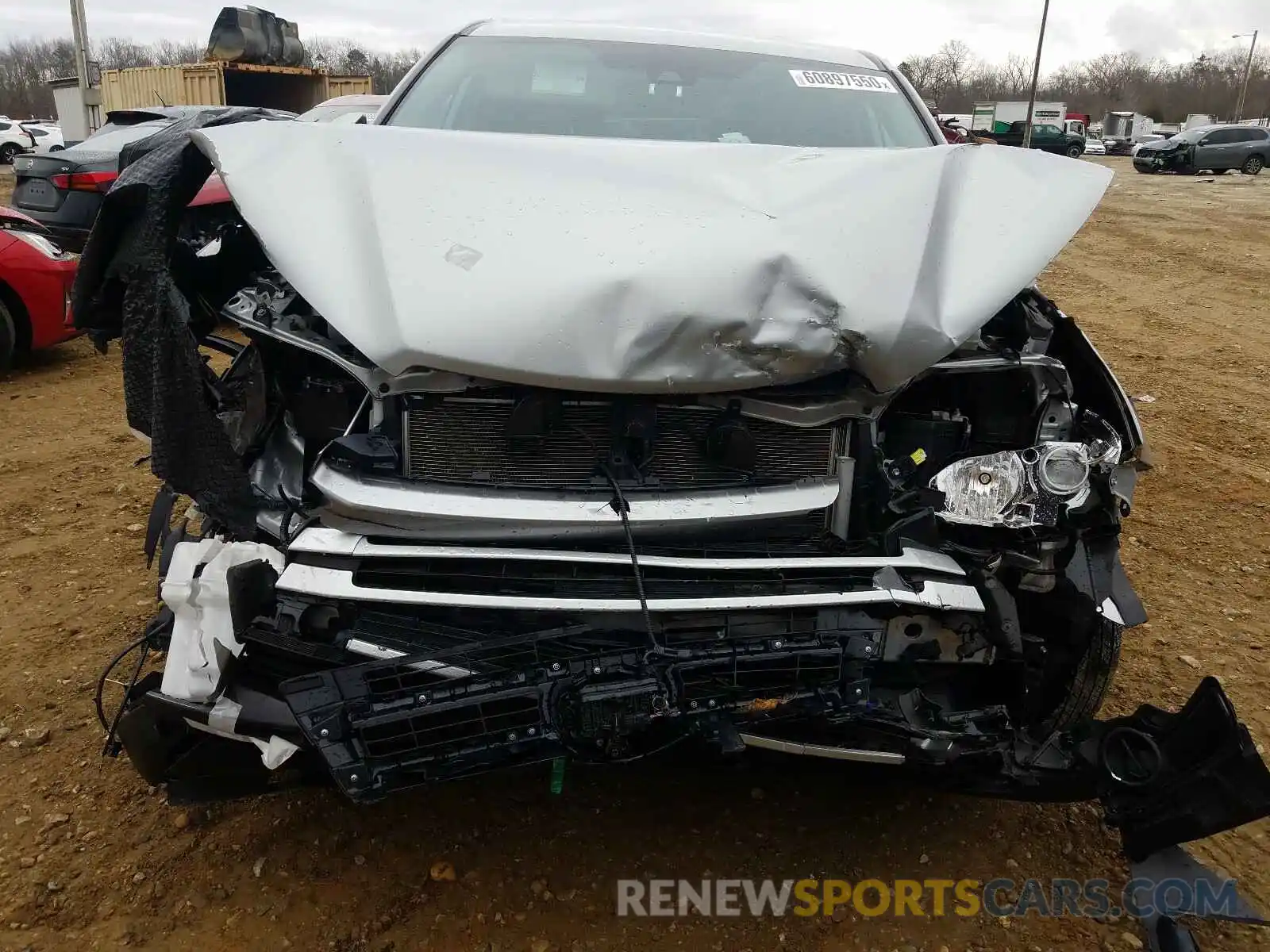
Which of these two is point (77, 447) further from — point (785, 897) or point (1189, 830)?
point (1189, 830)

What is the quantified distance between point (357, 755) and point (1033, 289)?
2.13 meters

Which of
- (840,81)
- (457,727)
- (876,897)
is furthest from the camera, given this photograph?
(840,81)

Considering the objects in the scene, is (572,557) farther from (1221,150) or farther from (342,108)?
(1221,150)

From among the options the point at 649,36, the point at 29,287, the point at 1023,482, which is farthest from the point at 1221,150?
the point at 1023,482

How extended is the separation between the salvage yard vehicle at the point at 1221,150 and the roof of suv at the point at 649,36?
91.4 ft

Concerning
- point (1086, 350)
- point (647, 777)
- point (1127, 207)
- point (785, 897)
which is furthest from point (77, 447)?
point (1127, 207)

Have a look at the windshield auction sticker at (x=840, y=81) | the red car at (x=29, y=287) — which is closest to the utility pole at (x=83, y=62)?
the red car at (x=29, y=287)

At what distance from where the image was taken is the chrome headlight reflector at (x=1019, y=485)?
7.08ft

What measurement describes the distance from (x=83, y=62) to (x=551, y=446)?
1762 centimetres

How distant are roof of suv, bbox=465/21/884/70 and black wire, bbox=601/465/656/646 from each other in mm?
2281

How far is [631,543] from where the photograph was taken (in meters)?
2.09

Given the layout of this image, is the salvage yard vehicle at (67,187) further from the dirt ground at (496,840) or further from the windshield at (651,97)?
the windshield at (651,97)

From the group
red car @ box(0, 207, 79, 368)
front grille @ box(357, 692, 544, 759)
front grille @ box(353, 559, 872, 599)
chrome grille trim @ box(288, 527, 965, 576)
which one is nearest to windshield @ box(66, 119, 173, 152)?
red car @ box(0, 207, 79, 368)

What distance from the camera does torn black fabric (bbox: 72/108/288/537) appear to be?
7.32 feet
